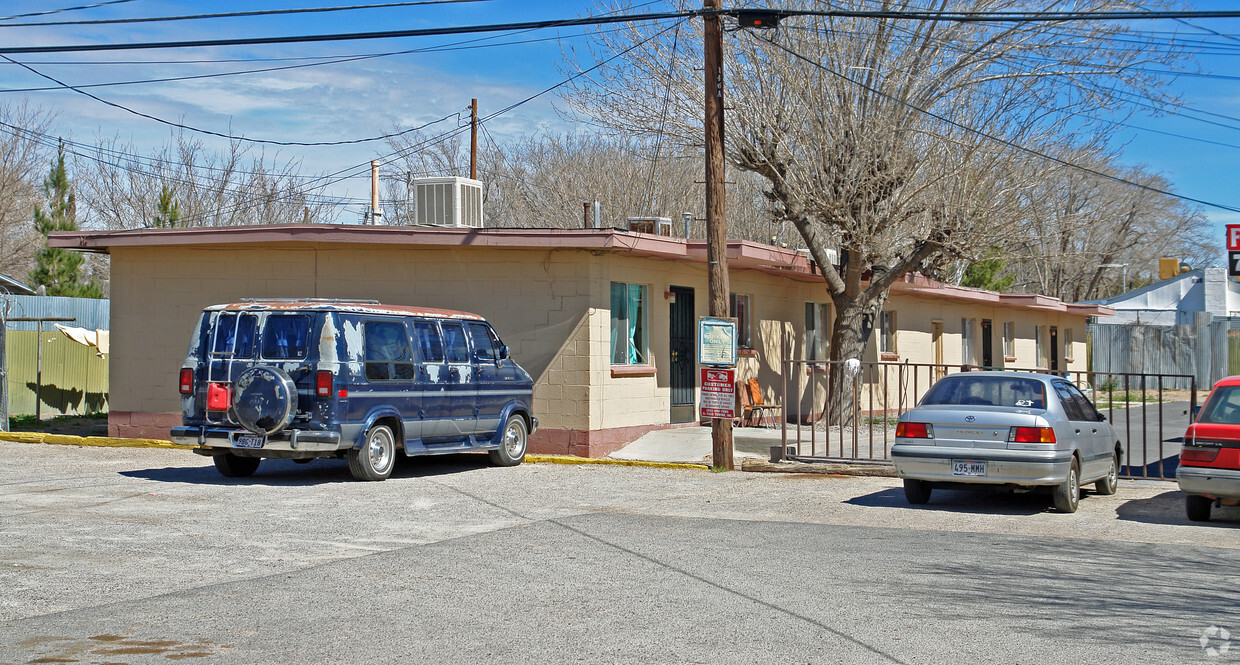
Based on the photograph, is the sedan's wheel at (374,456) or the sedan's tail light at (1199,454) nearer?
the sedan's tail light at (1199,454)

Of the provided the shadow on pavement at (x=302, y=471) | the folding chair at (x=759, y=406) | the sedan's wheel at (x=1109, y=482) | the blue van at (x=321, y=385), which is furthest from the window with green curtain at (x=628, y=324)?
the sedan's wheel at (x=1109, y=482)

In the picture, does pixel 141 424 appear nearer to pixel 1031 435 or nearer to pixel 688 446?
pixel 688 446

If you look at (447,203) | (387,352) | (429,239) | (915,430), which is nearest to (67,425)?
(447,203)

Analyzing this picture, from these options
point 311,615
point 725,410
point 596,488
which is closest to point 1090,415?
point 725,410

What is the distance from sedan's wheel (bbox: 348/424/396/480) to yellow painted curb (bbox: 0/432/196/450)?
4955 mm

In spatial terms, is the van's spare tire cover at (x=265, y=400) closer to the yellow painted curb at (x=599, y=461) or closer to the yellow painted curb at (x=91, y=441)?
the yellow painted curb at (x=599, y=461)

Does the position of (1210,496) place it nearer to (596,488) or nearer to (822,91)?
(596,488)

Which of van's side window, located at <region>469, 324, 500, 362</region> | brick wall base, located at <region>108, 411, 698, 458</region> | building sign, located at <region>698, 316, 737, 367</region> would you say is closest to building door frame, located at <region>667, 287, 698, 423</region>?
brick wall base, located at <region>108, 411, 698, 458</region>

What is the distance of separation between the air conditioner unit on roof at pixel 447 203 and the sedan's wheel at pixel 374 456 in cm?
527

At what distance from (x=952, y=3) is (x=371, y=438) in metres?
12.6

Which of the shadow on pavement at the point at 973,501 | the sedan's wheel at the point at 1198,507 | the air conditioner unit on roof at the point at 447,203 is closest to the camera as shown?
the sedan's wheel at the point at 1198,507

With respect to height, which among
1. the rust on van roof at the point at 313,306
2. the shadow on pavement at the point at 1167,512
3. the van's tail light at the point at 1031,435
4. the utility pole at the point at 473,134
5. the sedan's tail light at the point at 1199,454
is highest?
the utility pole at the point at 473,134

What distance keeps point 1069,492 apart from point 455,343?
7.44 metres

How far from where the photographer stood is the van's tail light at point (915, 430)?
39.0 ft
